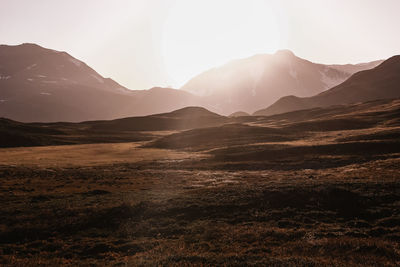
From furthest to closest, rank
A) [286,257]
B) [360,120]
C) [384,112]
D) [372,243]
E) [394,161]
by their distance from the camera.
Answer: [384,112] < [360,120] < [394,161] < [372,243] < [286,257]

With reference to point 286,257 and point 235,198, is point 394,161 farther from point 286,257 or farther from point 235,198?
point 286,257

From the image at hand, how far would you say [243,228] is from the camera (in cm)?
2472

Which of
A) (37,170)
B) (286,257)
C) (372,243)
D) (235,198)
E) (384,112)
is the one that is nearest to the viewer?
(286,257)

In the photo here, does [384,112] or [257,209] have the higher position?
[384,112]

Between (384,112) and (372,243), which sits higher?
(384,112)

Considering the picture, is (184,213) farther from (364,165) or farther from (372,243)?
(364,165)

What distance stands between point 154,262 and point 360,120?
15072 cm

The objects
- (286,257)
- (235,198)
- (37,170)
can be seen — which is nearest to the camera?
(286,257)

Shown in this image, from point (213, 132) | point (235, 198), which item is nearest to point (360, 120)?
point (213, 132)

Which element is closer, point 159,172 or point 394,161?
point 394,161

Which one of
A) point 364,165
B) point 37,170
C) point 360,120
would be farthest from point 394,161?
point 360,120

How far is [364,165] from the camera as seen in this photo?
5466 centimetres

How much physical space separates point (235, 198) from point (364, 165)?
126 feet

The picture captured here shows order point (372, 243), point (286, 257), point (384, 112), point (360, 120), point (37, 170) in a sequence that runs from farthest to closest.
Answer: point (384, 112) → point (360, 120) → point (37, 170) → point (372, 243) → point (286, 257)
